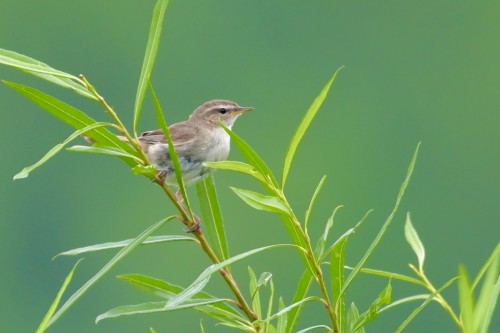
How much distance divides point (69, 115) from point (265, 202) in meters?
0.38

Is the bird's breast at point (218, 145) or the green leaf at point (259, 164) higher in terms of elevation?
the green leaf at point (259, 164)

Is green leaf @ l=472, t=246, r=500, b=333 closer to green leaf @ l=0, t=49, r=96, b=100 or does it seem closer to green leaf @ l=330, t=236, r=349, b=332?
green leaf @ l=330, t=236, r=349, b=332

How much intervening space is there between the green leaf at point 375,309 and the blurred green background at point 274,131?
81.0ft

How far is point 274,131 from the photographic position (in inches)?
1494

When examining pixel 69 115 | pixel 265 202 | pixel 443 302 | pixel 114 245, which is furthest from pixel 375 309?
pixel 69 115

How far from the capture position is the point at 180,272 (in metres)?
32.7

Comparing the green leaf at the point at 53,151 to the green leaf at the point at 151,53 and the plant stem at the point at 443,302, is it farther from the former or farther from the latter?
the plant stem at the point at 443,302

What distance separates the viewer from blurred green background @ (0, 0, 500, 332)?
31656mm

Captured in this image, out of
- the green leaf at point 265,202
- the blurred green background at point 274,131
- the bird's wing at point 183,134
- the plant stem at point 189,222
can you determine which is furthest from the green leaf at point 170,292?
the blurred green background at point 274,131

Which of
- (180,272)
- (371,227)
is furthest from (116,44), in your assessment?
(371,227)

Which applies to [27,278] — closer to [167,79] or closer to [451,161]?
[167,79]

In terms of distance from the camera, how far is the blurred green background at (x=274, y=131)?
104 ft

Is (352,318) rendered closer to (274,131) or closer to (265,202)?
(265,202)

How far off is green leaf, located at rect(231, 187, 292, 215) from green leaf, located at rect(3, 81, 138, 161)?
0.33 metres
